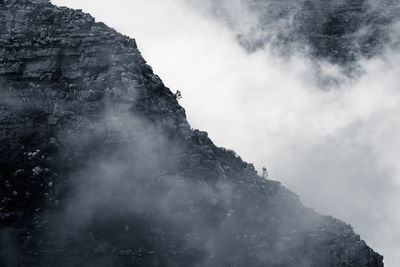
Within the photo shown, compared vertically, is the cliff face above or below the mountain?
below

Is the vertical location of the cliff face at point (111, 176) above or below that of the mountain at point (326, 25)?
below

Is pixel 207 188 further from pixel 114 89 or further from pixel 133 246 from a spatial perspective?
pixel 114 89

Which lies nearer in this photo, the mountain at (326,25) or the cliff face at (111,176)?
the cliff face at (111,176)

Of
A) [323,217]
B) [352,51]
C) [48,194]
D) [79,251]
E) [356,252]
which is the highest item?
[352,51]

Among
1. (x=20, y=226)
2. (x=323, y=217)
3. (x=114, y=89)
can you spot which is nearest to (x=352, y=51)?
(x=323, y=217)

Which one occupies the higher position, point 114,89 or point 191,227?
point 114,89

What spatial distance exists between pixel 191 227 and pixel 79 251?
9.99 meters

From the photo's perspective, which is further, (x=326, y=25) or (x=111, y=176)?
(x=326, y=25)

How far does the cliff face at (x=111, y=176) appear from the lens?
2020 inches

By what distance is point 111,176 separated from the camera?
177 ft

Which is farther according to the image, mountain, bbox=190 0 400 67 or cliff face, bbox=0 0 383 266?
mountain, bbox=190 0 400 67

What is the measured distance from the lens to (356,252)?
56281mm

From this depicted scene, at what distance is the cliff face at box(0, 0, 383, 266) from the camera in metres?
51.3

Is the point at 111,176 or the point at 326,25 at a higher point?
the point at 326,25
